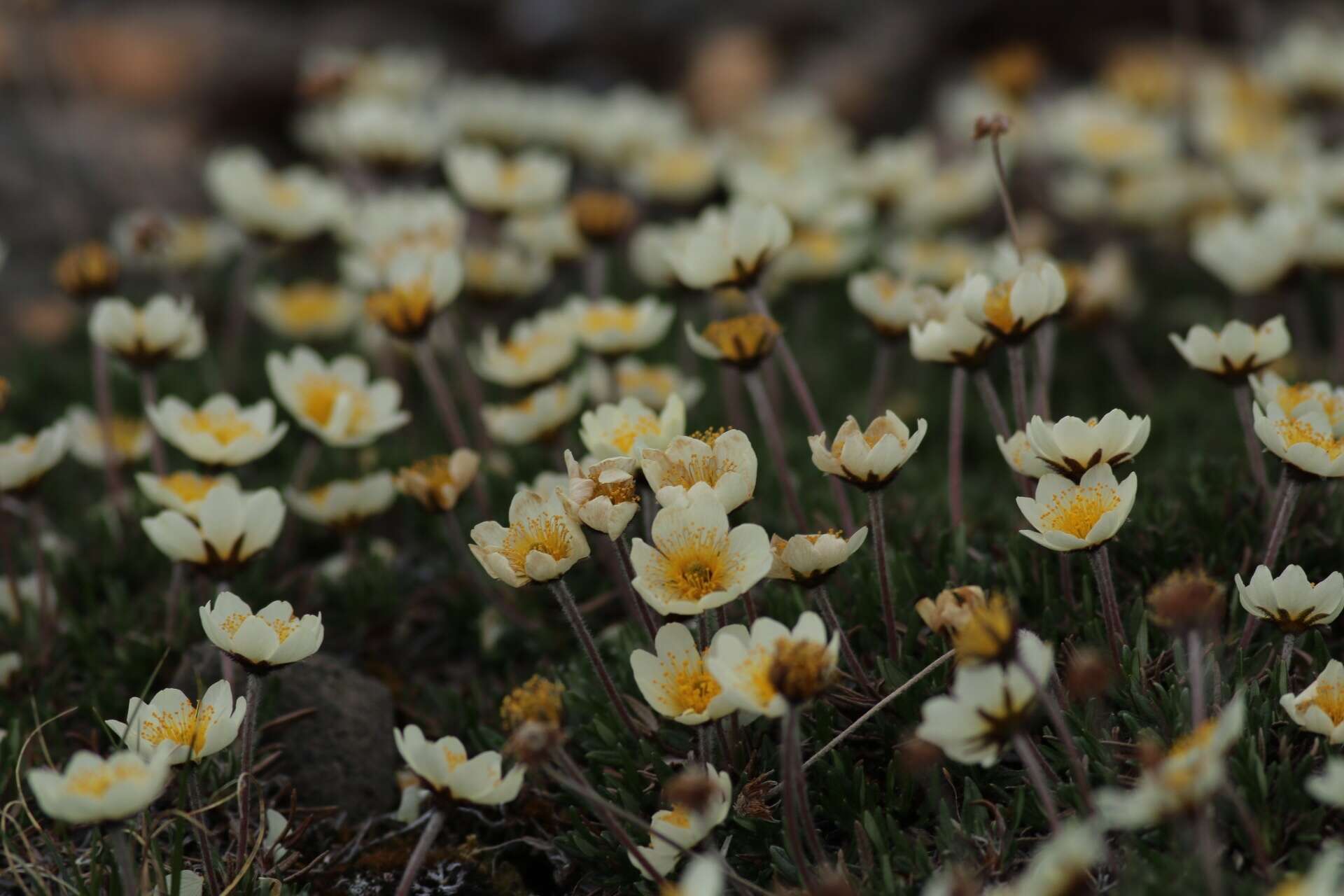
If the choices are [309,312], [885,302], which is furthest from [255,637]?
[309,312]

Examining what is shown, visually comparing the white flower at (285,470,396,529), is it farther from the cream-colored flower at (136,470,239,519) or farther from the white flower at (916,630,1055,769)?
the white flower at (916,630,1055,769)

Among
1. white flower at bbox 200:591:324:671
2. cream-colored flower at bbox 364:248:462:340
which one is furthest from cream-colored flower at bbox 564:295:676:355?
white flower at bbox 200:591:324:671

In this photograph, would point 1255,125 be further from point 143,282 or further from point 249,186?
point 143,282

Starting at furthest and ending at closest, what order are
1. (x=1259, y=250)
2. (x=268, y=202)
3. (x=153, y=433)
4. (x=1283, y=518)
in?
(x=268, y=202) → (x=1259, y=250) → (x=153, y=433) → (x=1283, y=518)

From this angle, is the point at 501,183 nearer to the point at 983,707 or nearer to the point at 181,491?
the point at 181,491

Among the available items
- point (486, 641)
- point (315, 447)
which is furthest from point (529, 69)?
point (486, 641)

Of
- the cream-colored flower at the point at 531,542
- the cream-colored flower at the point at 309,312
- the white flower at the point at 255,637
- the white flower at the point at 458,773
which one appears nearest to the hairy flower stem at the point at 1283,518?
the cream-colored flower at the point at 531,542
